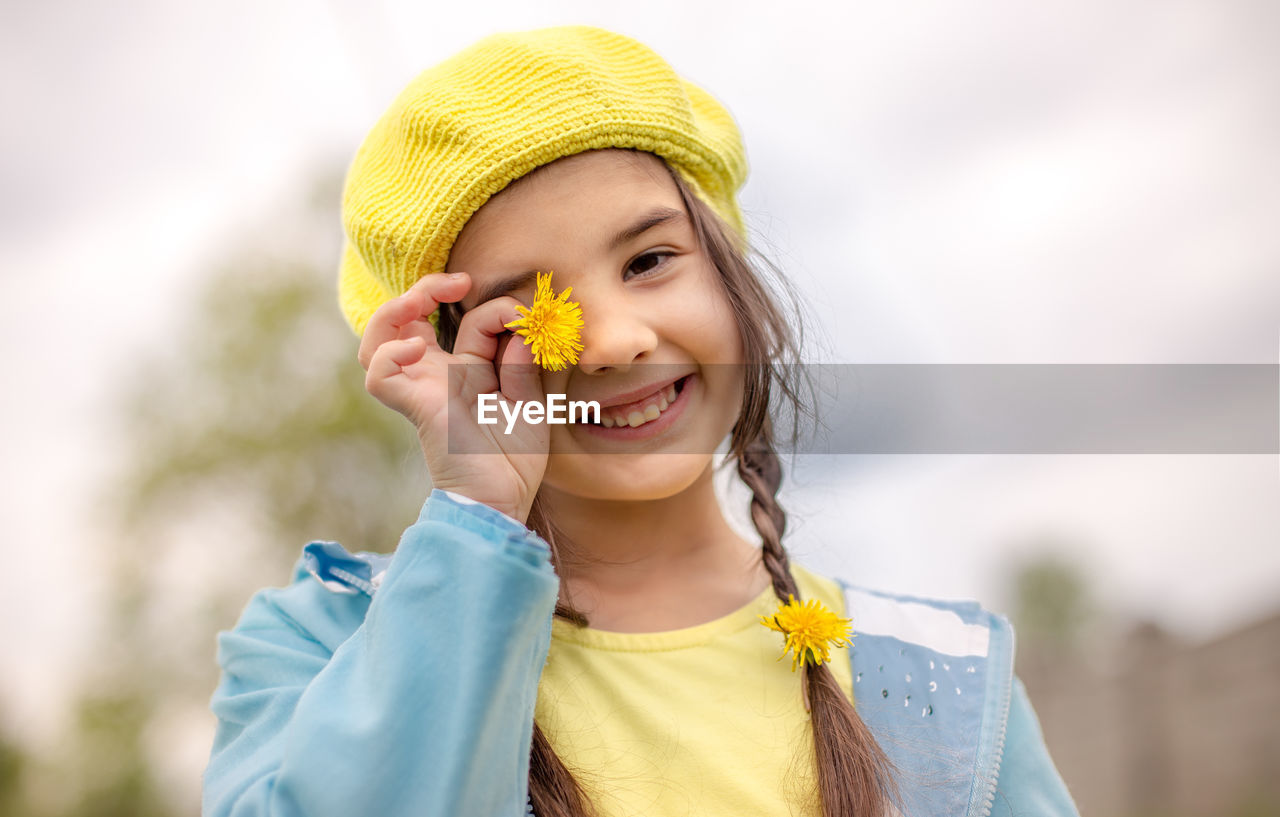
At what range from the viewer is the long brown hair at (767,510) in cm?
129

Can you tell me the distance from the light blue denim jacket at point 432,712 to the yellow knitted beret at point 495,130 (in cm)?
48

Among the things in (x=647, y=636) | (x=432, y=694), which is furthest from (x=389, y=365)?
(x=647, y=636)

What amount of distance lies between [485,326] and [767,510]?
592mm

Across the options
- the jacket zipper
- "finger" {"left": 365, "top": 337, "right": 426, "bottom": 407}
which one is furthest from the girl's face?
the jacket zipper

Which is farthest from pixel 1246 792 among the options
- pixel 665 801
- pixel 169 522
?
pixel 169 522

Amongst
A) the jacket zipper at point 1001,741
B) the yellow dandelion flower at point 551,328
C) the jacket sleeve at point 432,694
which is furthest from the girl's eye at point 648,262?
the jacket zipper at point 1001,741

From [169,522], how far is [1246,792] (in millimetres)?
7533

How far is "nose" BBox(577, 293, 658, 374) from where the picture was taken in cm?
134

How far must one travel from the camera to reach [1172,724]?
21.5ft

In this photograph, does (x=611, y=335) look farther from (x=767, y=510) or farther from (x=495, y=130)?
(x=767, y=510)

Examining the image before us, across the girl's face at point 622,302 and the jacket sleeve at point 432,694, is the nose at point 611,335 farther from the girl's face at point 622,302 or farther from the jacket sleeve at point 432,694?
the jacket sleeve at point 432,694

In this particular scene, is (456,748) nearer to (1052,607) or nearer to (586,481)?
(586,481)

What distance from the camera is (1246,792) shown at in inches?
247

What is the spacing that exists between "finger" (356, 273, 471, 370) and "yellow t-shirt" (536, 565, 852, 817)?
19.8 inches
